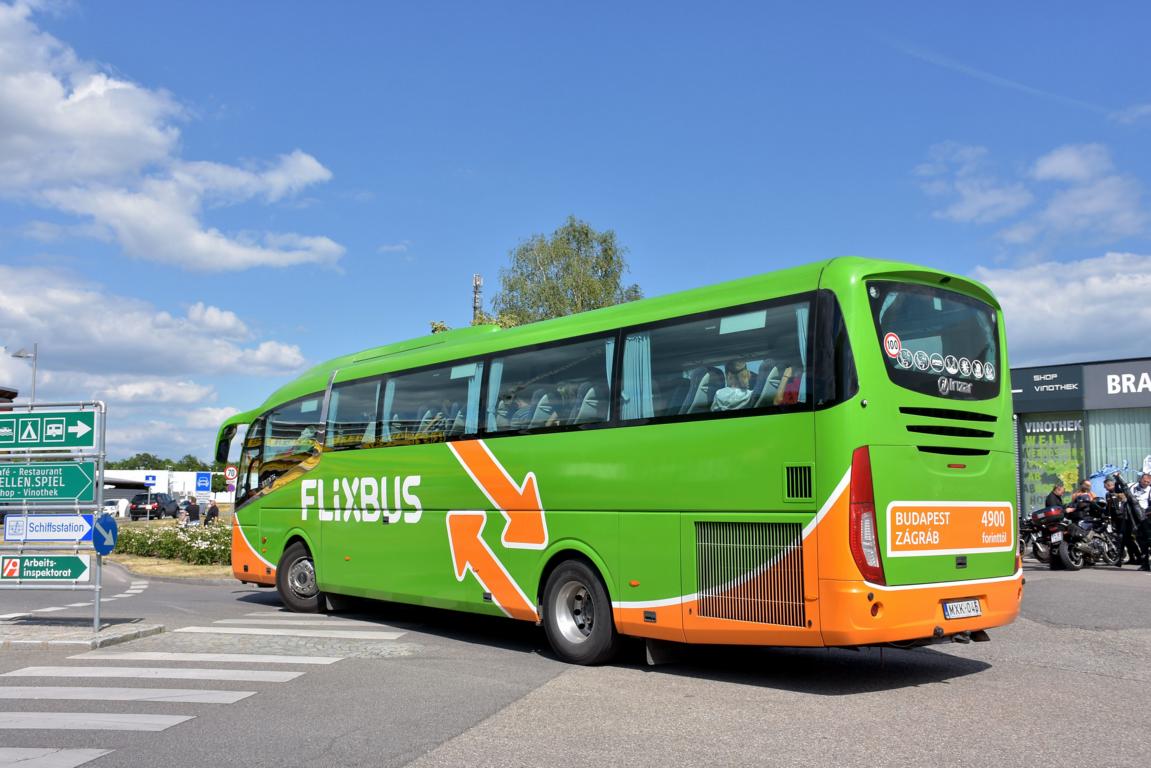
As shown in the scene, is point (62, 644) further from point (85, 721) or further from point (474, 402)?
point (474, 402)

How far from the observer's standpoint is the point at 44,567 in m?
12.1

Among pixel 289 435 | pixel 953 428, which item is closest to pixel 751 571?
pixel 953 428

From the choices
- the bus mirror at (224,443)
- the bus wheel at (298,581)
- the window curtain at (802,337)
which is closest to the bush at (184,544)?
the bus mirror at (224,443)

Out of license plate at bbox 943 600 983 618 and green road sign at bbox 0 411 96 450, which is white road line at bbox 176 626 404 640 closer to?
green road sign at bbox 0 411 96 450

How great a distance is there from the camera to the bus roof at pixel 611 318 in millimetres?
8173

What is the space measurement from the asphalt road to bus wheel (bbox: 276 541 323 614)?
2.31 meters

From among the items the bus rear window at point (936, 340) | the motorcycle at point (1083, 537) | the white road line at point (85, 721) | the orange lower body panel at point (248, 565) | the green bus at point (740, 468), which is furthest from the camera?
the motorcycle at point (1083, 537)

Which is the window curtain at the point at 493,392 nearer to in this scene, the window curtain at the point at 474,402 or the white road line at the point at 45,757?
the window curtain at the point at 474,402

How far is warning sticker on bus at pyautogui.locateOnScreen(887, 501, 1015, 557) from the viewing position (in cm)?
782

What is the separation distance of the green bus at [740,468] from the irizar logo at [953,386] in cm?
2

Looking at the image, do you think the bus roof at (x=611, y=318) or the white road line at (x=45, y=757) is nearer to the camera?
the white road line at (x=45, y=757)

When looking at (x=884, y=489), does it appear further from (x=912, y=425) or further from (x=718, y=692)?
(x=718, y=692)

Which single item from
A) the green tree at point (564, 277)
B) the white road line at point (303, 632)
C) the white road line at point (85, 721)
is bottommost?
the white road line at point (303, 632)

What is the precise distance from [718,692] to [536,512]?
2.96 m
